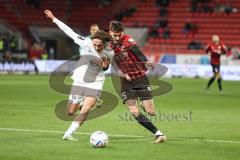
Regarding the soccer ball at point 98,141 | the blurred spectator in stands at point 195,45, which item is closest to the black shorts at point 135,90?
the soccer ball at point 98,141

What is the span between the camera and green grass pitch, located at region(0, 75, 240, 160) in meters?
10.6

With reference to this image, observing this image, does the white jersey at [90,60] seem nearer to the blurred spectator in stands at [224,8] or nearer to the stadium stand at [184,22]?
the stadium stand at [184,22]

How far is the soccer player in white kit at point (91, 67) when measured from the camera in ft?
39.7

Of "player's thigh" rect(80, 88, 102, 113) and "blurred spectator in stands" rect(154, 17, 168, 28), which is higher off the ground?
"player's thigh" rect(80, 88, 102, 113)

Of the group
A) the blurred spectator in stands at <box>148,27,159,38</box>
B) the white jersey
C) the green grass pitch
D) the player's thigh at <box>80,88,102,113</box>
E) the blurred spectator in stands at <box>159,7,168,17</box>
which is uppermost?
the white jersey

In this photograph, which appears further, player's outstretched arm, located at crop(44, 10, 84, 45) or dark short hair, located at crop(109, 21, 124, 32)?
dark short hair, located at crop(109, 21, 124, 32)

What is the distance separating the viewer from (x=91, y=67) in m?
12.6

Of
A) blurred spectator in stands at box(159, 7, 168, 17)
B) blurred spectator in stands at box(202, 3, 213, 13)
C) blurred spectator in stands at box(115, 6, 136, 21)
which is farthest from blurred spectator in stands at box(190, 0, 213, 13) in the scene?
blurred spectator in stands at box(115, 6, 136, 21)

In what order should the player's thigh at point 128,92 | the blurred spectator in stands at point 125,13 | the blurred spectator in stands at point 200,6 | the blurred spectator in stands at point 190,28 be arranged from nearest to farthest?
1. the player's thigh at point 128,92
2. the blurred spectator in stands at point 190,28
3. the blurred spectator in stands at point 200,6
4. the blurred spectator in stands at point 125,13

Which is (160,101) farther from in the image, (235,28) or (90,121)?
(235,28)

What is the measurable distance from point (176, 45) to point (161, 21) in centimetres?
274

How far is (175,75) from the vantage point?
41.5 metres

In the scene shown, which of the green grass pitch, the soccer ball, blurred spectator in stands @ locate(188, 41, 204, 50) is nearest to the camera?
the green grass pitch

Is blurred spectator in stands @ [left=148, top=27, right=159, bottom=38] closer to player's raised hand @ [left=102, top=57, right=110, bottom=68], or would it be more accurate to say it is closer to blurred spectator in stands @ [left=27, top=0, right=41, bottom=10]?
blurred spectator in stands @ [left=27, top=0, right=41, bottom=10]
